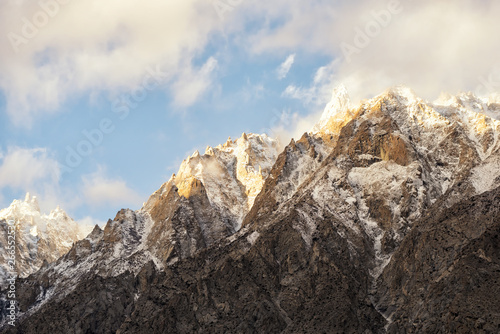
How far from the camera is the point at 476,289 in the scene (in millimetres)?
196125

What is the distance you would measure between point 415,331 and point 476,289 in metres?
18.8

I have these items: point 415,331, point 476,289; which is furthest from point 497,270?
point 415,331

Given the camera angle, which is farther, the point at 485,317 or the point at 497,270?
the point at 497,270

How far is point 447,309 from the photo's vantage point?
640ft

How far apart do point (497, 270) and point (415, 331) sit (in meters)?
26.3

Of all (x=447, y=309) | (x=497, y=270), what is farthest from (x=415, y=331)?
(x=497, y=270)

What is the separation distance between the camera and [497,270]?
655ft

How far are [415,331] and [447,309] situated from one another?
1036cm

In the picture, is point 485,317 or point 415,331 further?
point 415,331

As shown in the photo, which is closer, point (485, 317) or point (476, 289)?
point (485, 317)

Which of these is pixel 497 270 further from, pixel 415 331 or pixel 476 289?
pixel 415 331

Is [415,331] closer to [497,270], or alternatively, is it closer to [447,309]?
[447,309]

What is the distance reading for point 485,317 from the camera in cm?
18362

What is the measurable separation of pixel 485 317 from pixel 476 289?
13422 millimetres
